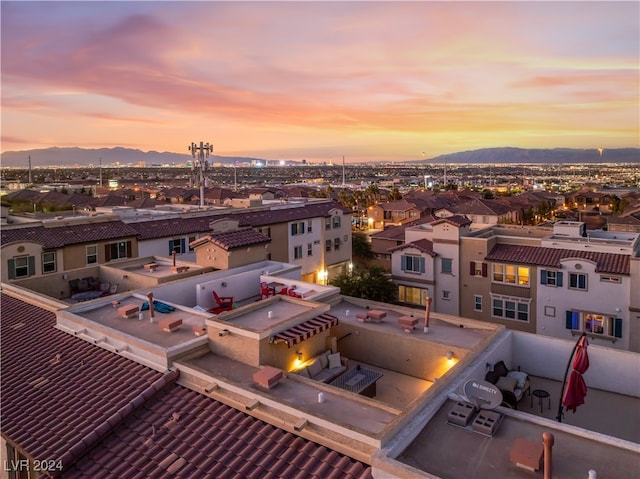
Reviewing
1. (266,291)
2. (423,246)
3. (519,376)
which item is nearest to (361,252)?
(423,246)

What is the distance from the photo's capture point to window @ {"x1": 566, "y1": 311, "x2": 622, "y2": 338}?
28.7m

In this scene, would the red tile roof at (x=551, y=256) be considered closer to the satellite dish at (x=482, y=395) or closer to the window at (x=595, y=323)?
the window at (x=595, y=323)

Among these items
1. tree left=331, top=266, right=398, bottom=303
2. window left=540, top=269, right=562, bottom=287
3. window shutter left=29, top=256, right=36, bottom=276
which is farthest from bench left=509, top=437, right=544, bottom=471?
window shutter left=29, top=256, right=36, bottom=276

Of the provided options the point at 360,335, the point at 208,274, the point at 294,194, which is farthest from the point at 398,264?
the point at 294,194

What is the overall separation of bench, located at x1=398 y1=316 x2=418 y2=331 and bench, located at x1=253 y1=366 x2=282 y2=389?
5.23m

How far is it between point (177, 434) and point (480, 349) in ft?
27.0

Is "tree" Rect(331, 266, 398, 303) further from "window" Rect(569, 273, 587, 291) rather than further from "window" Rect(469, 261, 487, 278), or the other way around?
"window" Rect(569, 273, 587, 291)

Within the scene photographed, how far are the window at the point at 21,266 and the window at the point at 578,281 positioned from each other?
32892 millimetres

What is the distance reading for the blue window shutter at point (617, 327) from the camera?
28.5 m

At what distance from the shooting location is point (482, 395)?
1030 cm

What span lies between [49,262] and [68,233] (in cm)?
248

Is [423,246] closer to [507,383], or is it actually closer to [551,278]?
[551,278]

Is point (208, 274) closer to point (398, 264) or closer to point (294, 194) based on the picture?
point (398, 264)

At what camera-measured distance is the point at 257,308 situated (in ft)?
53.1
